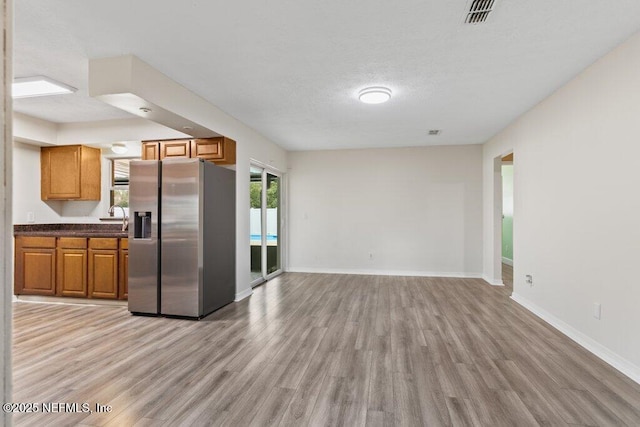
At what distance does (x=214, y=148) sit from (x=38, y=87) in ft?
6.25

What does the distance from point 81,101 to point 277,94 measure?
8.24ft

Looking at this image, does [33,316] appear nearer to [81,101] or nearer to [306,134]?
[81,101]

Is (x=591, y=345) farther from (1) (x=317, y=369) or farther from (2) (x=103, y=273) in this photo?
(2) (x=103, y=273)

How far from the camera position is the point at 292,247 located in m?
6.98

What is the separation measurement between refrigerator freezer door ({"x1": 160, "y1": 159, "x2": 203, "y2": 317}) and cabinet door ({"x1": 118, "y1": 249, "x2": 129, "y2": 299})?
0.79m

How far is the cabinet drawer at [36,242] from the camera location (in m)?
4.38

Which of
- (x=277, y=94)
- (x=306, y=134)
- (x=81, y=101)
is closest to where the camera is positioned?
(x=277, y=94)

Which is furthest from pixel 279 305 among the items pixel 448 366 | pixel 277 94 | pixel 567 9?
pixel 567 9

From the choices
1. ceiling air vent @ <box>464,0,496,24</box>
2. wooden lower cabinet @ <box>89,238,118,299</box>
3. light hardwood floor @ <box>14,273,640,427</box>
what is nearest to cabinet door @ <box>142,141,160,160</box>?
wooden lower cabinet @ <box>89,238,118,299</box>

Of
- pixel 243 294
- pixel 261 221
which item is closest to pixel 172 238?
pixel 243 294

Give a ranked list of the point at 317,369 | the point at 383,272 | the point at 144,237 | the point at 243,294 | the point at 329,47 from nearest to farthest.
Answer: the point at 317,369 < the point at 329,47 < the point at 144,237 < the point at 243,294 < the point at 383,272

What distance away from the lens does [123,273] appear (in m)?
4.20

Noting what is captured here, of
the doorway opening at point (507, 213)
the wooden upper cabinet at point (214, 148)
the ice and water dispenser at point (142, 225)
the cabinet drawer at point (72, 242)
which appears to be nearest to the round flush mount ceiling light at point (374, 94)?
the wooden upper cabinet at point (214, 148)

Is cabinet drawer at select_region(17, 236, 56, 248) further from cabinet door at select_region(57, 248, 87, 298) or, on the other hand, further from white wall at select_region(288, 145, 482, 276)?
white wall at select_region(288, 145, 482, 276)
